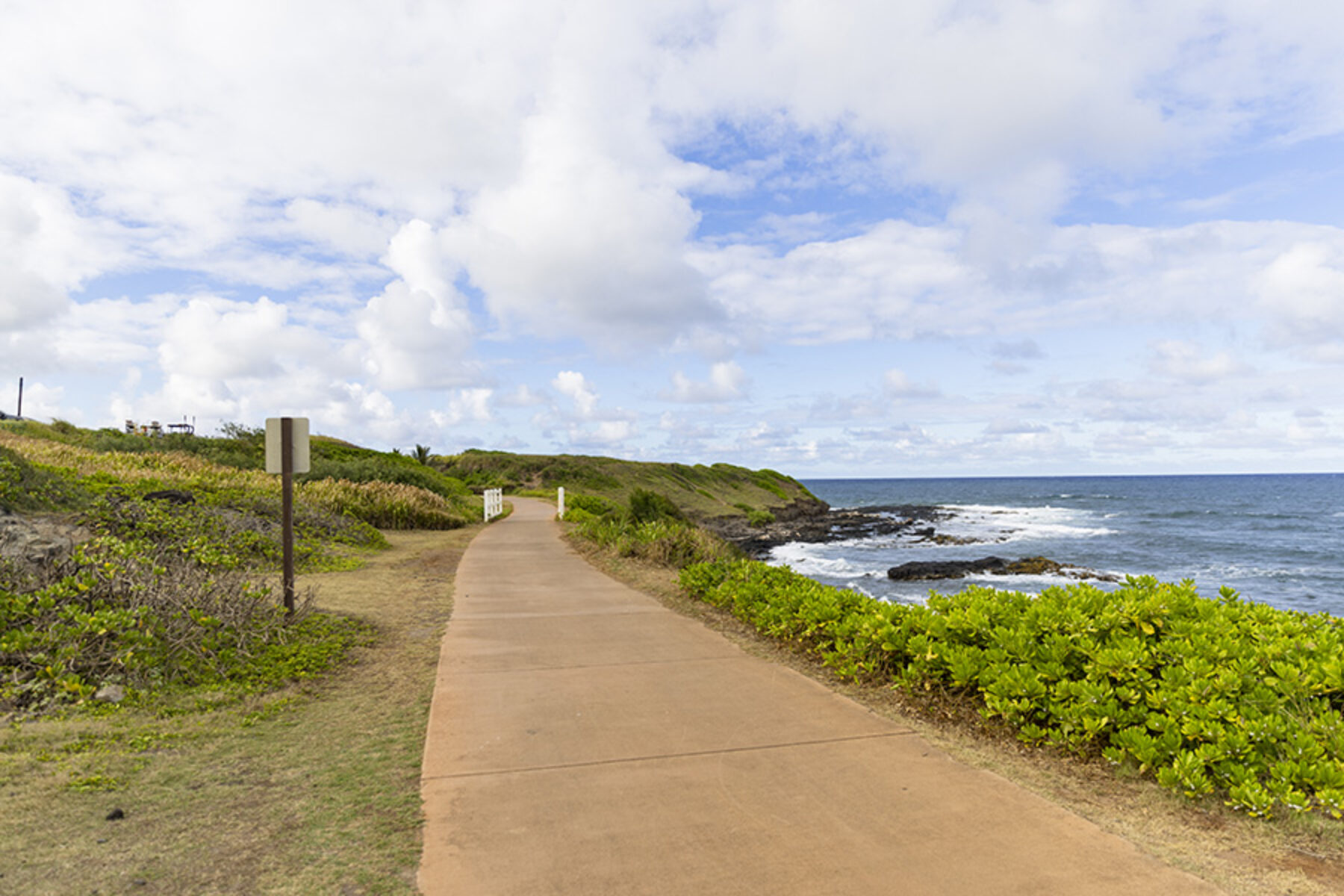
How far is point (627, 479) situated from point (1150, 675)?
51.8 m

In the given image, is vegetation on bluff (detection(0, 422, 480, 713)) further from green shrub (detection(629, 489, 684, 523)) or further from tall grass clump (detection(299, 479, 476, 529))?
green shrub (detection(629, 489, 684, 523))

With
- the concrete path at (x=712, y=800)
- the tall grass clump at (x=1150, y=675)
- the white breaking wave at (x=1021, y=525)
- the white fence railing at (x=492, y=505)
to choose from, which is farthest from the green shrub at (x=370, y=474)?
the white breaking wave at (x=1021, y=525)

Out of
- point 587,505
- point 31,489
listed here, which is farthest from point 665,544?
point 587,505

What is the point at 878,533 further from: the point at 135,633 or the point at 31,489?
the point at 135,633

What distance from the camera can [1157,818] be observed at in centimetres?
358

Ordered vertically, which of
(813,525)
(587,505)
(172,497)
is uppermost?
(172,497)

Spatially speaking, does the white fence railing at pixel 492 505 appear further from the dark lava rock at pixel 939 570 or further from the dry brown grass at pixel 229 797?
the dry brown grass at pixel 229 797

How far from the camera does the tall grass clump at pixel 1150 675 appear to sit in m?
3.65

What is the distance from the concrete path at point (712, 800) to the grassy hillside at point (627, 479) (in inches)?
1509

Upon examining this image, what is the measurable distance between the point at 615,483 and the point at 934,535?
70.0 feet

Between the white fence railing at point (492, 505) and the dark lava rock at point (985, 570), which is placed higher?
the white fence railing at point (492, 505)

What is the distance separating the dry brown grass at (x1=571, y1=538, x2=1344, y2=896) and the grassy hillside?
128 feet

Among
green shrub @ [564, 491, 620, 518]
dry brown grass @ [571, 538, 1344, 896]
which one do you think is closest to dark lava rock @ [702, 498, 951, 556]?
green shrub @ [564, 491, 620, 518]

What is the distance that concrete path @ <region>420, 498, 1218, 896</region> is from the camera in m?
3.05
